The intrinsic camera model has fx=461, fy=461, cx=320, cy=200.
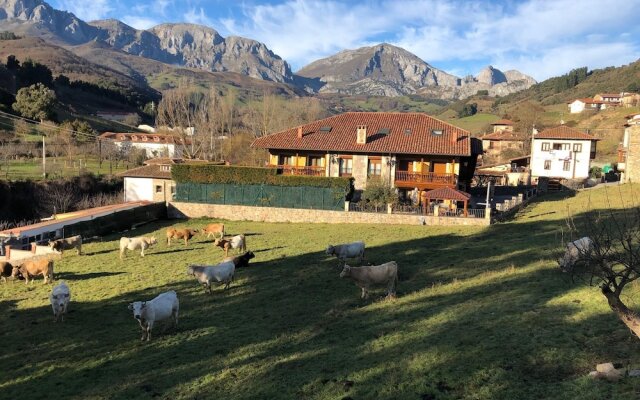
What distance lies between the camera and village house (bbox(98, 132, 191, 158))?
79562 mm

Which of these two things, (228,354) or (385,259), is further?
(385,259)

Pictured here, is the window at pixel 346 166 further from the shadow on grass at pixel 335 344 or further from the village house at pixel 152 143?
the village house at pixel 152 143

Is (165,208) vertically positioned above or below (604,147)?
below

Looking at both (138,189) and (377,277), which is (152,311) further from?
(138,189)

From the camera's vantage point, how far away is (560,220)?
97.0 feet

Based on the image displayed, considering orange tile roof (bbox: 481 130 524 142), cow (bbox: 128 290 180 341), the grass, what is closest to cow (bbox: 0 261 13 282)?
cow (bbox: 128 290 180 341)

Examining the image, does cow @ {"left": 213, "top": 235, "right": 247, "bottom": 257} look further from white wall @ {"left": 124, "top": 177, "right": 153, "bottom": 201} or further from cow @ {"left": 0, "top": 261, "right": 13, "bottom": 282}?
white wall @ {"left": 124, "top": 177, "right": 153, "bottom": 201}

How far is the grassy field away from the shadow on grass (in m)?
0.05

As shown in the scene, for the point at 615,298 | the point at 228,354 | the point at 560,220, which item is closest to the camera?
the point at 615,298

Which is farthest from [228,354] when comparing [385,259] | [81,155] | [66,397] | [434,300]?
[81,155]

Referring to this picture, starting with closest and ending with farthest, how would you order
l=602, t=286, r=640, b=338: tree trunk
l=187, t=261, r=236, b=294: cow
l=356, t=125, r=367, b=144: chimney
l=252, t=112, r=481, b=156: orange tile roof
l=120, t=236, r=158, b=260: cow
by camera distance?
l=602, t=286, r=640, b=338: tree trunk, l=187, t=261, r=236, b=294: cow, l=120, t=236, r=158, b=260: cow, l=252, t=112, r=481, b=156: orange tile roof, l=356, t=125, r=367, b=144: chimney

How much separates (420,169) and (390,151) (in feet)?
10.7

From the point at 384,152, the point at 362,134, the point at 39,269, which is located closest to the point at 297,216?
the point at 384,152

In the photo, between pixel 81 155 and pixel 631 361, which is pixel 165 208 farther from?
pixel 631 361
